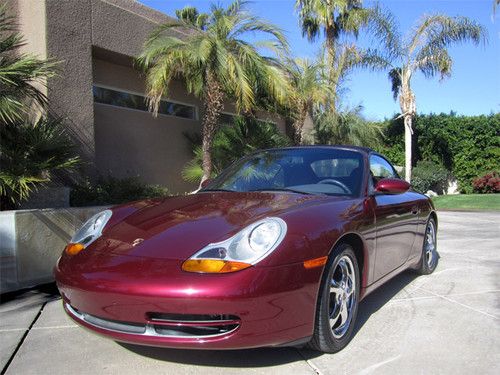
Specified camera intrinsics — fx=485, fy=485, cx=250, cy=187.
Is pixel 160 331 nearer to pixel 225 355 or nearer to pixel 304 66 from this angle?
pixel 225 355

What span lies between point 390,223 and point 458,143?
18818 millimetres

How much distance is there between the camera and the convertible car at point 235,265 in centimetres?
264

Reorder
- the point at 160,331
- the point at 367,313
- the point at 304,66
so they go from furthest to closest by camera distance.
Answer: the point at 304,66, the point at 367,313, the point at 160,331

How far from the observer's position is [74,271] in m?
2.98

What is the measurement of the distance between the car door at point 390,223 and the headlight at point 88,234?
207cm

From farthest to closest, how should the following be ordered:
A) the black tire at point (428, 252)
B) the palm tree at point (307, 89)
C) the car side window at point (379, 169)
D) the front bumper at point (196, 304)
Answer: the palm tree at point (307, 89) < the black tire at point (428, 252) < the car side window at point (379, 169) < the front bumper at point (196, 304)

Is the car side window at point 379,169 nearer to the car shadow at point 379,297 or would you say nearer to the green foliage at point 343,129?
the car shadow at point 379,297

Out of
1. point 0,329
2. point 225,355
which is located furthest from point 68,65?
point 225,355

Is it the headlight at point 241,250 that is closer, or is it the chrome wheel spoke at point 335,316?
the headlight at point 241,250

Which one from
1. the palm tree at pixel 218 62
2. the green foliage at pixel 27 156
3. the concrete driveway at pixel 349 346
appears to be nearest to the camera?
the concrete driveway at pixel 349 346

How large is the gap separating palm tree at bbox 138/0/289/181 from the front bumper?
6.42m

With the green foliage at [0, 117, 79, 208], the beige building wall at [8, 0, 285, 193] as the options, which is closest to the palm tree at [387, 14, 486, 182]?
the beige building wall at [8, 0, 285, 193]

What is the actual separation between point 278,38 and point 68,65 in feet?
13.4

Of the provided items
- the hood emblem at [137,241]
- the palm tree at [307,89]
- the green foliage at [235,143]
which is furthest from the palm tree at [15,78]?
the palm tree at [307,89]
